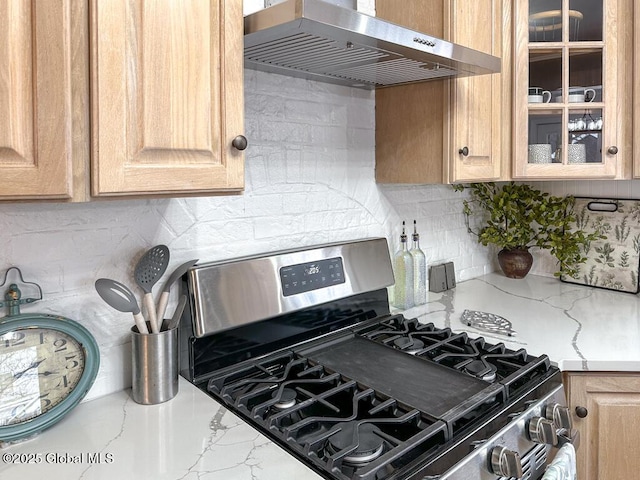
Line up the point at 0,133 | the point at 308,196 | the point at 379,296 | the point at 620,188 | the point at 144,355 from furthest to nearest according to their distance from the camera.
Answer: the point at 620,188 < the point at 379,296 < the point at 308,196 < the point at 144,355 < the point at 0,133

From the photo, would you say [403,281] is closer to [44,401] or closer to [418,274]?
[418,274]

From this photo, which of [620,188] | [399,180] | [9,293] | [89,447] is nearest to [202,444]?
[89,447]

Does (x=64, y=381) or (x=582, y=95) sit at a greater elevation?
(x=582, y=95)

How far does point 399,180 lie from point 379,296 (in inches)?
16.4

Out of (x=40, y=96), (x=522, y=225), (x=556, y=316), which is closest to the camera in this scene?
(x=40, y=96)

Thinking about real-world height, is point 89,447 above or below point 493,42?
below

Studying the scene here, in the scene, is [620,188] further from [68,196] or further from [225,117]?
[68,196]

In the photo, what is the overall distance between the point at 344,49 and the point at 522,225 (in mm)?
1444

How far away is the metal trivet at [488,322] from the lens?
1.59m

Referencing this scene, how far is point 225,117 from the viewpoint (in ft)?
3.23

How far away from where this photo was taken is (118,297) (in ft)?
3.62

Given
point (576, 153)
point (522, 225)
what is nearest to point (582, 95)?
point (576, 153)

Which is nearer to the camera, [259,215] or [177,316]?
[177,316]

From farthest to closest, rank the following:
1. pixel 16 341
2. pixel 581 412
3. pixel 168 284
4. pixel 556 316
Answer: pixel 556 316
pixel 581 412
pixel 168 284
pixel 16 341
